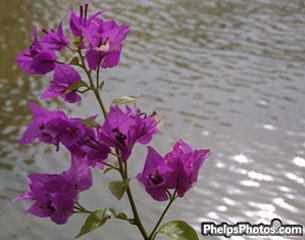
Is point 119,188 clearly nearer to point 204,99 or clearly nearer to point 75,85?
point 75,85

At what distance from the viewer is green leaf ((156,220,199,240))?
0.34m

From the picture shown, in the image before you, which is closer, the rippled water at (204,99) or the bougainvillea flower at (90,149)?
the bougainvillea flower at (90,149)

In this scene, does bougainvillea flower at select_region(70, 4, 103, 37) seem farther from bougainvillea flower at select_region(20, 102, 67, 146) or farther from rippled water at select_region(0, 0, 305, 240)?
rippled water at select_region(0, 0, 305, 240)

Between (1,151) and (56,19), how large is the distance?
879mm

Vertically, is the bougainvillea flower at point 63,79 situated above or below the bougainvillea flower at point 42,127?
above

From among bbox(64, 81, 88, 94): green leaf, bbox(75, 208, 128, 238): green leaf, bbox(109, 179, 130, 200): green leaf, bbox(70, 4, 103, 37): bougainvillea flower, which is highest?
bbox(70, 4, 103, 37): bougainvillea flower

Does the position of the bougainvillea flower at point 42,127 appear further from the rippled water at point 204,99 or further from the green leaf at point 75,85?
the rippled water at point 204,99

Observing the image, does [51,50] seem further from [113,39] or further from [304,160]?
[304,160]

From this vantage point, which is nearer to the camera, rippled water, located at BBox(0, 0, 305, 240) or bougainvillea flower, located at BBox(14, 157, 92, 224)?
bougainvillea flower, located at BBox(14, 157, 92, 224)

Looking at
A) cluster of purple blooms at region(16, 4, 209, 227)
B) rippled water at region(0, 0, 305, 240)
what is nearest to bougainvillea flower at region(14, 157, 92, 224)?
cluster of purple blooms at region(16, 4, 209, 227)

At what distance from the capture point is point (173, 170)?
35 centimetres

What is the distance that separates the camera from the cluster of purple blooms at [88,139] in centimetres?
34

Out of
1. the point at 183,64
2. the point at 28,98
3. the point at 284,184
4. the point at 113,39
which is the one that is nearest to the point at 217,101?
the point at 183,64

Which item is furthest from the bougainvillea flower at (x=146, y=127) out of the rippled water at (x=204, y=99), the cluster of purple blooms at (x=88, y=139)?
the rippled water at (x=204, y=99)
